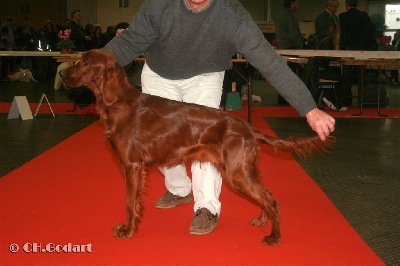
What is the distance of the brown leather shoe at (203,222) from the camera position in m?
2.61

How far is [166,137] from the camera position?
102 inches

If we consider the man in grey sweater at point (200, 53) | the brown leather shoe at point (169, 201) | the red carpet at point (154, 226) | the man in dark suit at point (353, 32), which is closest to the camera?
the red carpet at point (154, 226)

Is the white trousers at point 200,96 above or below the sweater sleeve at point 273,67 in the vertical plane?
below

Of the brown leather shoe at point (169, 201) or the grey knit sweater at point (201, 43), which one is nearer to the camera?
the grey knit sweater at point (201, 43)

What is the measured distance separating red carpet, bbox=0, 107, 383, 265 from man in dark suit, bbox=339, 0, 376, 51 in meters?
5.10

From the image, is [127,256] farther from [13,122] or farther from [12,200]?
[13,122]

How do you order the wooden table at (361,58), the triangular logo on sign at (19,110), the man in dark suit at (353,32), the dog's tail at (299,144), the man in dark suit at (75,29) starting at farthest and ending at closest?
the man in dark suit at (75,29) → the man in dark suit at (353,32) → the wooden table at (361,58) → the triangular logo on sign at (19,110) → the dog's tail at (299,144)

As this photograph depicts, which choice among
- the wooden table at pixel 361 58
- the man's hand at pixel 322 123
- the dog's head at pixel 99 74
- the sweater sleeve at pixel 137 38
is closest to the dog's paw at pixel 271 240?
the man's hand at pixel 322 123

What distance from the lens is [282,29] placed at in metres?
8.77

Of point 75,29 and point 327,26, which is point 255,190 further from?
point 75,29

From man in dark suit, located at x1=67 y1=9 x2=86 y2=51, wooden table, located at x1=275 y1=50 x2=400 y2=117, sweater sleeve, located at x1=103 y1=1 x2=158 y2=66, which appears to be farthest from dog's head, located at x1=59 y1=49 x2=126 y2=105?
man in dark suit, located at x1=67 y1=9 x2=86 y2=51

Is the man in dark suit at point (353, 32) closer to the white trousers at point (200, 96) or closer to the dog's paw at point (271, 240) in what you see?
the white trousers at point (200, 96)

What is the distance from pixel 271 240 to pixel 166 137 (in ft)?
2.36

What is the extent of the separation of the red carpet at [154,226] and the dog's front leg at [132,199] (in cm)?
5
